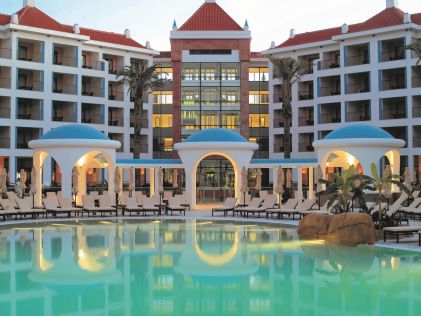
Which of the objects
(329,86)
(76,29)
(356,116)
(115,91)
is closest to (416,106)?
(356,116)

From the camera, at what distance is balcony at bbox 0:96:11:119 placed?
45.5 m

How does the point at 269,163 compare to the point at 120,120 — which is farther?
the point at 120,120

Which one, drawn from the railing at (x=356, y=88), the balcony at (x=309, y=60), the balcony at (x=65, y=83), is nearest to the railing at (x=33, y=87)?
the balcony at (x=65, y=83)

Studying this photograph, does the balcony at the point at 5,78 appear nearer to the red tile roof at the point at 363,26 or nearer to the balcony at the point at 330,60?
the red tile roof at the point at 363,26

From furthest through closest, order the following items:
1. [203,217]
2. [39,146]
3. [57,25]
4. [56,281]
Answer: [57,25] → [39,146] → [203,217] → [56,281]

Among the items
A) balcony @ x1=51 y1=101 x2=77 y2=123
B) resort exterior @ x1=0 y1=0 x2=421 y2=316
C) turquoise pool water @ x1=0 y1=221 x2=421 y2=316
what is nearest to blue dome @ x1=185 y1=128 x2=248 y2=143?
resort exterior @ x1=0 y1=0 x2=421 y2=316

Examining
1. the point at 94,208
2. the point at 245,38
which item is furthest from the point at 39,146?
the point at 245,38

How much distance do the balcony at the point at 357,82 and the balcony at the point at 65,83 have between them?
76.8 feet

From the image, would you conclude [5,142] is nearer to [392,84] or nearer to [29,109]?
[29,109]

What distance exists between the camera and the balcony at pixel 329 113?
52.3m

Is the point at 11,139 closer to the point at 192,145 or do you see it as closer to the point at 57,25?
the point at 57,25

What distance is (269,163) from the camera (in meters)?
36.0

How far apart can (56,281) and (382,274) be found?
7.10 m

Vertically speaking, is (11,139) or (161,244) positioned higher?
(11,139)
